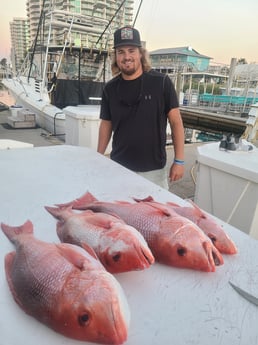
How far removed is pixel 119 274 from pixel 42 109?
739 cm

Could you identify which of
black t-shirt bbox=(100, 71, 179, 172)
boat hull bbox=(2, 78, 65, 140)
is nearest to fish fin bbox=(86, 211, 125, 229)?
black t-shirt bbox=(100, 71, 179, 172)

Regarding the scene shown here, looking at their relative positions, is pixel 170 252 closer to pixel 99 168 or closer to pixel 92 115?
pixel 99 168

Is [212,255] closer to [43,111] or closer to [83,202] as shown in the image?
[83,202]

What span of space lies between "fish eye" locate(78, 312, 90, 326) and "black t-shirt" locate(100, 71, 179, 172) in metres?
1.58

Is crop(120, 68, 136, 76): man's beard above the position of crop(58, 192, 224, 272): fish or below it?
above

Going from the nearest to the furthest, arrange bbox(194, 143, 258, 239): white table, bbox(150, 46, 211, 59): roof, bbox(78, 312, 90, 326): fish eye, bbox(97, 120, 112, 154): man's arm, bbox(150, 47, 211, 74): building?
bbox(78, 312, 90, 326): fish eye → bbox(194, 143, 258, 239): white table → bbox(97, 120, 112, 154): man's arm → bbox(150, 47, 211, 74): building → bbox(150, 46, 211, 59): roof

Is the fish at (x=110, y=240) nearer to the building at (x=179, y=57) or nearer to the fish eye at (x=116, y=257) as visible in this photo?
the fish eye at (x=116, y=257)

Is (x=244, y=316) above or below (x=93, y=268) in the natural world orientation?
below

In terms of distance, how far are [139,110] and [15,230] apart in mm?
1287

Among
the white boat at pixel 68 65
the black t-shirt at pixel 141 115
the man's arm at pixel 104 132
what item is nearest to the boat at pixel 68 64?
the white boat at pixel 68 65

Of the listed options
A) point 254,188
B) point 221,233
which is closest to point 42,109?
point 254,188

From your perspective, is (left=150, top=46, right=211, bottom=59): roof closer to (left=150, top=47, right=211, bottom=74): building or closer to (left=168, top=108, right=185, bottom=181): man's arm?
(left=150, top=47, right=211, bottom=74): building

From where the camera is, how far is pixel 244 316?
27.0 inches

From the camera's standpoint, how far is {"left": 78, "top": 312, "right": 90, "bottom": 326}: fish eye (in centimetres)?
55
